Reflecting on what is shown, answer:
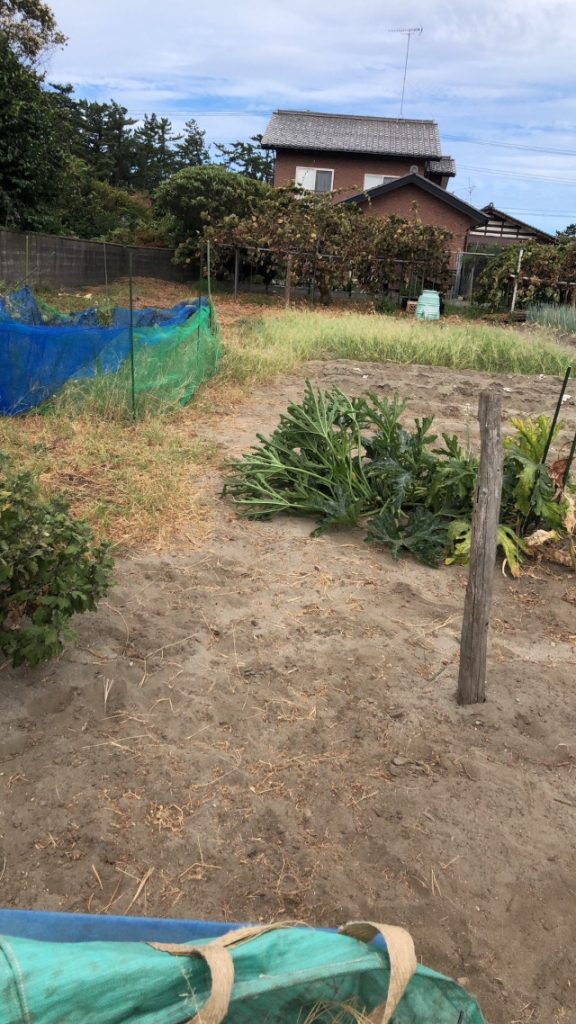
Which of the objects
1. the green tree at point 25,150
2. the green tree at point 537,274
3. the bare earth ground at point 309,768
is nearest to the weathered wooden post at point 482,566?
the bare earth ground at point 309,768

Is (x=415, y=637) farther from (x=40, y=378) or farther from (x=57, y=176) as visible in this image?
(x=57, y=176)

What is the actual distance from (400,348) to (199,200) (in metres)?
11.9

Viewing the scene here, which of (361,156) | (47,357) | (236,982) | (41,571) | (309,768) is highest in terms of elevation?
(361,156)

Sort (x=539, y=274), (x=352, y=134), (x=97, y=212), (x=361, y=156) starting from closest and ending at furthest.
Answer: (x=539, y=274), (x=97, y=212), (x=361, y=156), (x=352, y=134)

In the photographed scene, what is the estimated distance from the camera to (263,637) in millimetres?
3236

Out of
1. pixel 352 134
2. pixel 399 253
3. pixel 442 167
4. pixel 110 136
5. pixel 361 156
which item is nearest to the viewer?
pixel 399 253

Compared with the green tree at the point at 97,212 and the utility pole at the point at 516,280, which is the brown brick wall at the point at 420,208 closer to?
the utility pole at the point at 516,280

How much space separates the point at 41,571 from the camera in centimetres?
264

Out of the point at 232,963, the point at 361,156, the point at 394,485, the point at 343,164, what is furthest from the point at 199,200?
the point at 232,963

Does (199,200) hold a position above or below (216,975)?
above

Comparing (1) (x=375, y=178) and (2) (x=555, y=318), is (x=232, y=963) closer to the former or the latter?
(2) (x=555, y=318)

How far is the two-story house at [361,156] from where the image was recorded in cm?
2406

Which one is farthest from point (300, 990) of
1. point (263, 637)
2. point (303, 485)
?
point (303, 485)

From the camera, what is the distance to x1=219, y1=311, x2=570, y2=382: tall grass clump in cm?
1076
